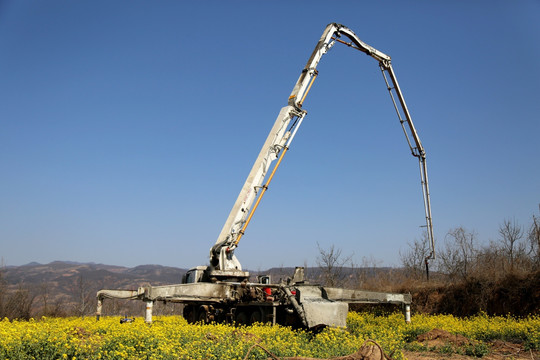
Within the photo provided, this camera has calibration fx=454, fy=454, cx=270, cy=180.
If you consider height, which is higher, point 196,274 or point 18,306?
point 196,274

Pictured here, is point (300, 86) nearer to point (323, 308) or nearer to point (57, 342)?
point (323, 308)

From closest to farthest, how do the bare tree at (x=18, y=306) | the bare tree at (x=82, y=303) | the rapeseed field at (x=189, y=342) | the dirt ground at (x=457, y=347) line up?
the rapeseed field at (x=189, y=342)
the dirt ground at (x=457, y=347)
the bare tree at (x=18, y=306)
the bare tree at (x=82, y=303)

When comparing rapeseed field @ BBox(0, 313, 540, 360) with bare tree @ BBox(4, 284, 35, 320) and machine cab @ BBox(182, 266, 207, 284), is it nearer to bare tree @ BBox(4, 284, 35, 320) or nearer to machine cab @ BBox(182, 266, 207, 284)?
machine cab @ BBox(182, 266, 207, 284)

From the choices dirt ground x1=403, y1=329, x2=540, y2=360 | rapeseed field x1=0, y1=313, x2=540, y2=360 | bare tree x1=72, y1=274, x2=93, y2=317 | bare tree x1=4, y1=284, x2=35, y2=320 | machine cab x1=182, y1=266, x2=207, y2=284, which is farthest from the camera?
bare tree x1=72, y1=274, x2=93, y2=317

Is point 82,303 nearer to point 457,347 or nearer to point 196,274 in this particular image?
point 196,274

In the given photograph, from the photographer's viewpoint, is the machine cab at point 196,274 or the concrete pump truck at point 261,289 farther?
the machine cab at point 196,274

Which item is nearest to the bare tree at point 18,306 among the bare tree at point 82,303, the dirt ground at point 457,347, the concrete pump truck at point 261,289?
the bare tree at point 82,303

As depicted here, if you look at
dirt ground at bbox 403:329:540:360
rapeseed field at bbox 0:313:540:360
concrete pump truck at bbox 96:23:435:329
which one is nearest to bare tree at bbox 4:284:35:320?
concrete pump truck at bbox 96:23:435:329

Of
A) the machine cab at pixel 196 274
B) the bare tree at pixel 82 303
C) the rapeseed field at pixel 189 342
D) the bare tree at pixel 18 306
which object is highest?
the machine cab at pixel 196 274

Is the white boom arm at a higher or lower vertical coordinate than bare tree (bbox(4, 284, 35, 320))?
higher

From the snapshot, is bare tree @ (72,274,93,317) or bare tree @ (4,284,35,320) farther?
bare tree @ (72,274,93,317)

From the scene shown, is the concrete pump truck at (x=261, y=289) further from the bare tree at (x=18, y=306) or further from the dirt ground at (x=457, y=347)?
the bare tree at (x=18, y=306)

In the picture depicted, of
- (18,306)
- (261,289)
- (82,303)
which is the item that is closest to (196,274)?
(261,289)

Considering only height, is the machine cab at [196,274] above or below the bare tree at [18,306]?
above
